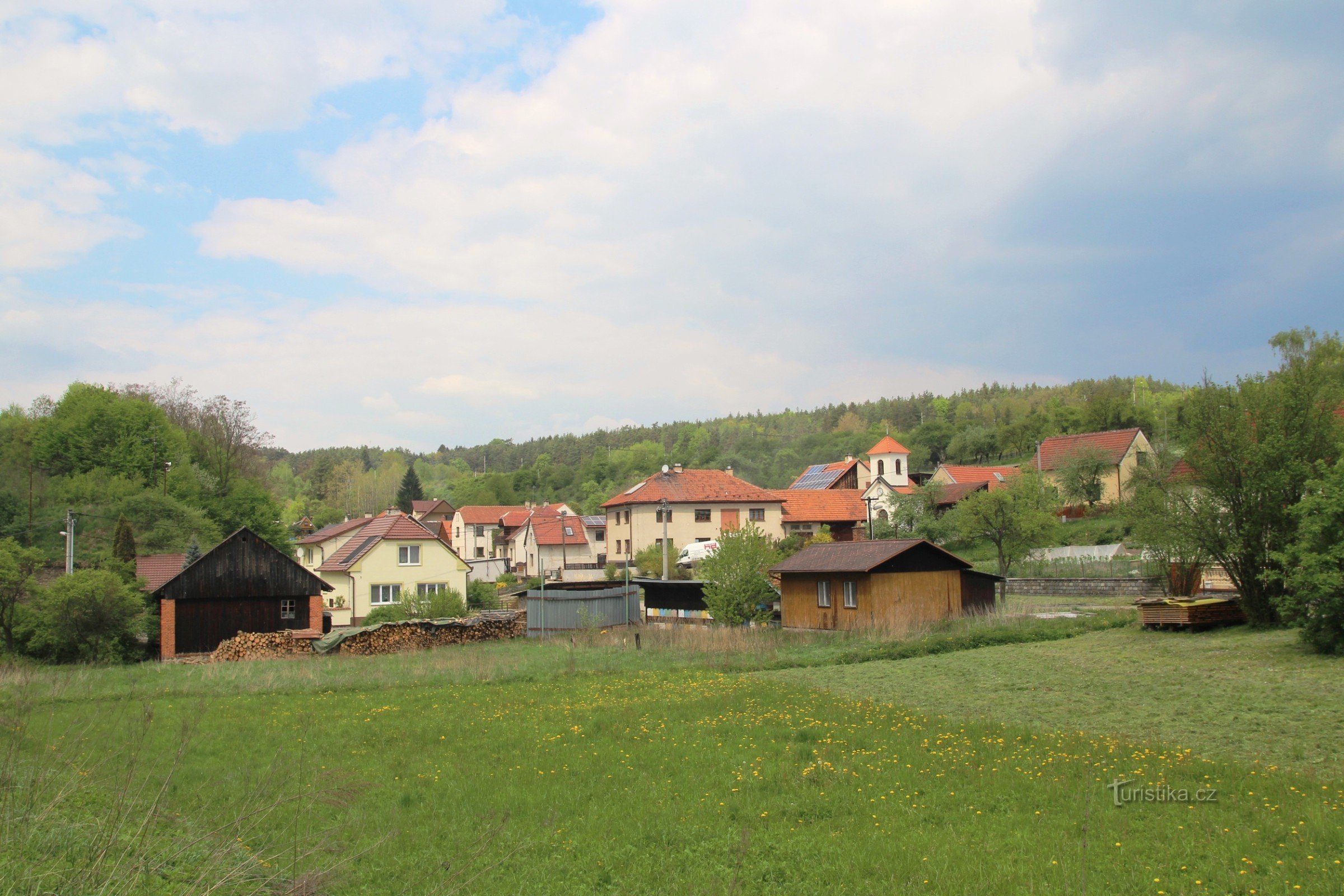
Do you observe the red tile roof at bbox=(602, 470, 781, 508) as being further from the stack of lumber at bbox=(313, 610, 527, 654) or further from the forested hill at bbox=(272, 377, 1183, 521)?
the forested hill at bbox=(272, 377, 1183, 521)

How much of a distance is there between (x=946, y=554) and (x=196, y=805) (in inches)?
982

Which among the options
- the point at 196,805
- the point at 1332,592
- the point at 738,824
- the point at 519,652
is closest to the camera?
the point at 738,824

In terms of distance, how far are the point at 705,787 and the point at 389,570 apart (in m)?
42.7

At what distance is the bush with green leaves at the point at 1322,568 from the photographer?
677 inches

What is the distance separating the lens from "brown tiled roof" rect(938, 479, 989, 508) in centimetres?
6950

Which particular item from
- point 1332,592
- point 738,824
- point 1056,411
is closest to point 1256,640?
point 1332,592

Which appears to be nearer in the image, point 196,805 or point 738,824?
point 738,824

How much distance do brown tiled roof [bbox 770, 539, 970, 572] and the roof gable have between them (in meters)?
21.1

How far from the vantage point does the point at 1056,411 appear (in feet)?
332

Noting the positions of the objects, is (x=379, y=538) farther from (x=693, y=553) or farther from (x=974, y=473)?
(x=974, y=473)

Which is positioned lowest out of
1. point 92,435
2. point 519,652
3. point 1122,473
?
point 519,652

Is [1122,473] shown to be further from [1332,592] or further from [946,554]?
[1332,592]

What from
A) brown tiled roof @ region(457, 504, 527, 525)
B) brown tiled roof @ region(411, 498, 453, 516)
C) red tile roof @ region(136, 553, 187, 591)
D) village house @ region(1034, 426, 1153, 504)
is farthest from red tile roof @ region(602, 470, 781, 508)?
brown tiled roof @ region(411, 498, 453, 516)

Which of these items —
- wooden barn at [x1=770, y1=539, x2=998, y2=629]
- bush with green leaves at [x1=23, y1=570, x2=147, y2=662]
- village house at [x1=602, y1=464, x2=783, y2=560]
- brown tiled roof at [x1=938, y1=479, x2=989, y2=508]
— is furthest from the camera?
brown tiled roof at [x1=938, y1=479, x2=989, y2=508]
